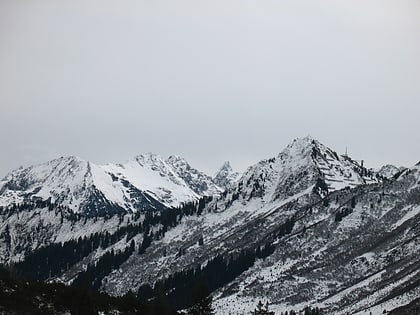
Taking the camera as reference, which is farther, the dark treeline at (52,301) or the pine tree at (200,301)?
the pine tree at (200,301)

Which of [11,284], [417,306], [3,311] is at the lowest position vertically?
[417,306]

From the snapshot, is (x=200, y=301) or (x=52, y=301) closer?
(x=52, y=301)

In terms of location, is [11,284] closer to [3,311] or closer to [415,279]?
[3,311]

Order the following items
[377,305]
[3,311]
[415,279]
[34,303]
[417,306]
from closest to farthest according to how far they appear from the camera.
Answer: [3,311]
[34,303]
[417,306]
[377,305]
[415,279]

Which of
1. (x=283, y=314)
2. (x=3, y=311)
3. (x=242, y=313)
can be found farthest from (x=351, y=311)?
(x=3, y=311)

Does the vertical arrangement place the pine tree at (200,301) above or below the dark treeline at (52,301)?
below

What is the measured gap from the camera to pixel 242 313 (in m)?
199

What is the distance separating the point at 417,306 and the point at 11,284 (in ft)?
414

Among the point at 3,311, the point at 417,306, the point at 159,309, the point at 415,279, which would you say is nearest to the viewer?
→ the point at 3,311

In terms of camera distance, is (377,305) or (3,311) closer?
(3,311)

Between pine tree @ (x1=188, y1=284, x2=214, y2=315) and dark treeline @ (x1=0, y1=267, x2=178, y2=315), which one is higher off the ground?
dark treeline @ (x1=0, y1=267, x2=178, y2=315)

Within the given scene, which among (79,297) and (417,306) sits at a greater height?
(79,297)

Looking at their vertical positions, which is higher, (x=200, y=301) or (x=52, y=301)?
(x=52, y=301)

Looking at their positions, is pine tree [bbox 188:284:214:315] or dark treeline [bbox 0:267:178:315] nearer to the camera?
dark treeline [bbox 0:267:178:315]
